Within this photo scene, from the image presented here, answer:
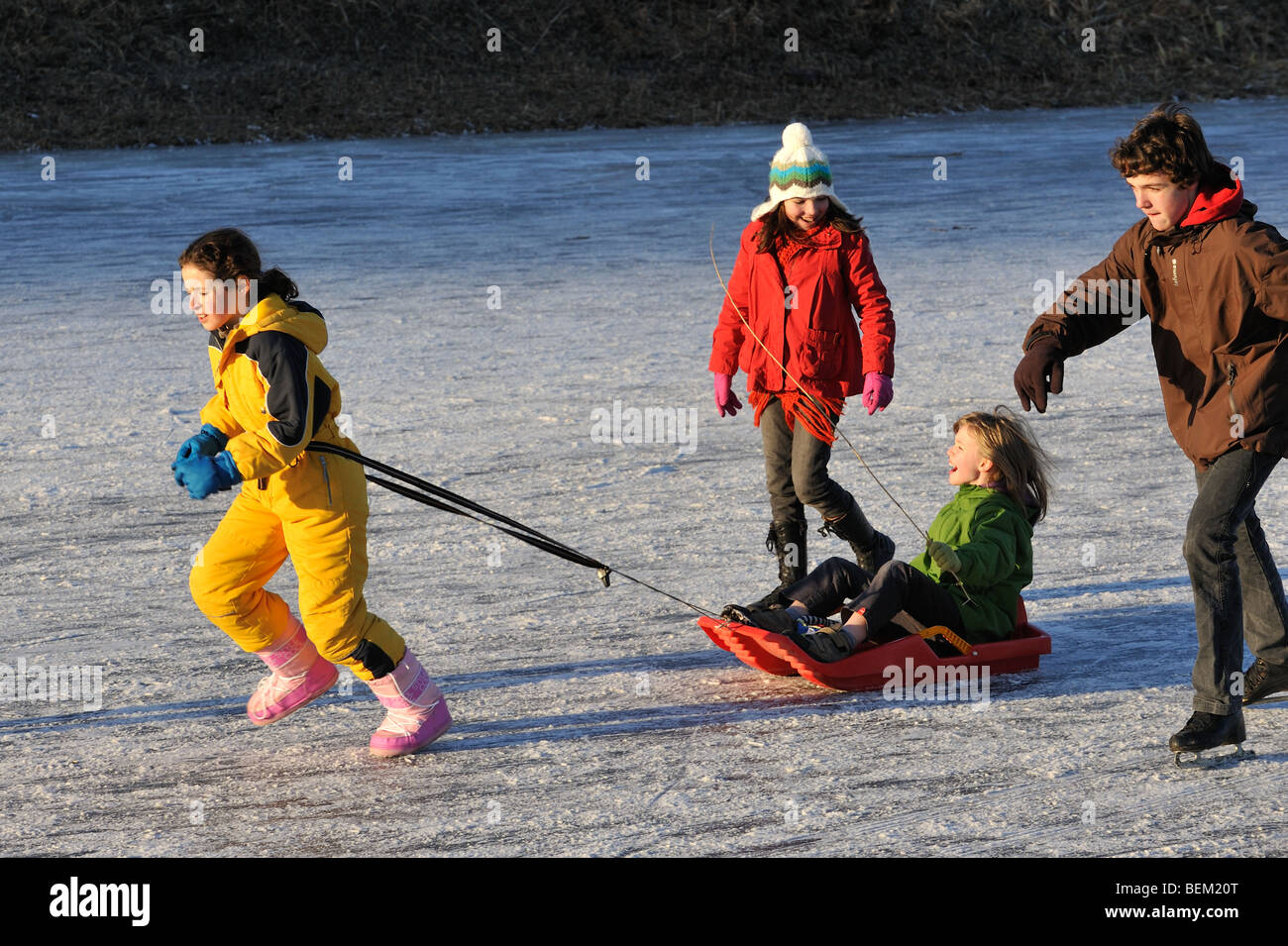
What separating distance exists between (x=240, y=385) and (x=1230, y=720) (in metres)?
2.56

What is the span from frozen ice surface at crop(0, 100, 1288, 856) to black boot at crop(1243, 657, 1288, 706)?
1.9 inches

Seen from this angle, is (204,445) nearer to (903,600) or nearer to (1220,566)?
(903,600)

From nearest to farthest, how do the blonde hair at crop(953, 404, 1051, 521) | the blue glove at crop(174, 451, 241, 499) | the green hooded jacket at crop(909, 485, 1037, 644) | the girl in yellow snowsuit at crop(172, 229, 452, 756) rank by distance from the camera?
the blue glove at crop(174, 451, 241, 499) < the girl in yellow snowsuit at crop(172, 229, 452, 756) < the green hooded jacket at crop(909, 485, 1037, 644) < the blonde hair at crop(953, 404, 1051, 521)

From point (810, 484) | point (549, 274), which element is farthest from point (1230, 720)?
point (549, 274)

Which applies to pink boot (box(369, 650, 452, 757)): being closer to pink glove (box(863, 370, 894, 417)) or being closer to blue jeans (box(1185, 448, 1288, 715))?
pink glove (box(863, 370, 894, 417))

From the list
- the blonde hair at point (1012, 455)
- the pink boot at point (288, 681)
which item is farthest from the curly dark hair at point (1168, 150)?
the pink boot at point (288, 681)

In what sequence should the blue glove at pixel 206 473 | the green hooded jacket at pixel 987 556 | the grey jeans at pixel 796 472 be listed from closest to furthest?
the blue glove at pixel 206 473, the green hooded jacket at pixel 987 556, the grey jeans at pixel 796 472

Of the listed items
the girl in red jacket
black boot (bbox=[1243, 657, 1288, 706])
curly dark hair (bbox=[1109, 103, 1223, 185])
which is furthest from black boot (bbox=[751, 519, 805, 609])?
curly dark hair (bbox=[1109, 103, 1223, 185])

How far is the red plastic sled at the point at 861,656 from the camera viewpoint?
13.7ft

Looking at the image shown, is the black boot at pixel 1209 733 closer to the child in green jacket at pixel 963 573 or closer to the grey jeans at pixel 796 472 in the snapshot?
the child in green jacket at pixel 963 573

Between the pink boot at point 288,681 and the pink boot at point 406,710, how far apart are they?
0.81 ft

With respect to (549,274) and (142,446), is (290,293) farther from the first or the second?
(549,274)

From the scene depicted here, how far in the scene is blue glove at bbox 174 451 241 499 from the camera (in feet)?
11.5
